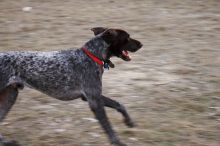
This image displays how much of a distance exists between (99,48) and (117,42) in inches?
8.9

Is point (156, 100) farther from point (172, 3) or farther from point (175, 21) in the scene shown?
point (172, 3)

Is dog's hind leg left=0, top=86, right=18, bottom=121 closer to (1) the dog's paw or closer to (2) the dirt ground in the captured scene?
(2) the dirt ground

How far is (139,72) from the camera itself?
8.43 m

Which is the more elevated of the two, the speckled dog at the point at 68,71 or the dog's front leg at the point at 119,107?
the speckled dog at the point at 68,71

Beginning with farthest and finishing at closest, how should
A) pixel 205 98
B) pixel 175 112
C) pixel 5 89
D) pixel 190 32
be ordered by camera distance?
pixel 190 32 < pixel 205 98 < pixel 175 112 < pixel 5 89

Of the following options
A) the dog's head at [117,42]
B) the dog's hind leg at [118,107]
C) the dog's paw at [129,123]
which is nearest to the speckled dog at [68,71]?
the dog's head at [117,42]

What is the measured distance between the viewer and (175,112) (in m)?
6.80

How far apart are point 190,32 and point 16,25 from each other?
396 cm

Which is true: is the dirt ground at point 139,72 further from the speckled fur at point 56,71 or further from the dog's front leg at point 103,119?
the speckled fur at point 56,71

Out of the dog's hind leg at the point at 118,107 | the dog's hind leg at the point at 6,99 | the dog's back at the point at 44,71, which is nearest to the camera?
the dog's back at the point at 44,71

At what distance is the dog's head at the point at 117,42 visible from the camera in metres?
5.78

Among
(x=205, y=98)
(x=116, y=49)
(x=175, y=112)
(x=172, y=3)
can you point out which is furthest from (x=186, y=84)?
(x=172, y=3)

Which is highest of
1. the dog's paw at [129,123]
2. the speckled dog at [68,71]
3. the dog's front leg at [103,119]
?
the speckled dog at [68,71]

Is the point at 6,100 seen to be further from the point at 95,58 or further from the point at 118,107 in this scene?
the point at 118,107
